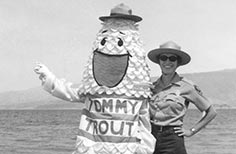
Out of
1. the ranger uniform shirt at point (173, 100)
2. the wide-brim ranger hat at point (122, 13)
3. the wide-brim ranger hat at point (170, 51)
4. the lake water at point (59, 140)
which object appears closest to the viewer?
the wide-brim ranger hat at point (122, 13)

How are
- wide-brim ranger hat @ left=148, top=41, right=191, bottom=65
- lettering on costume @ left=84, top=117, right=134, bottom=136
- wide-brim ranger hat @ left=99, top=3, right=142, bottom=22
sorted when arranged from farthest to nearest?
wide-brim ranger hat @ left=148, top=41, right=191, bottom=65 < wide-brim ranger hat @ left=99, top=3, right=142, bottom=22 < lettering on costume @ left=84, top=117, right=134, bottom=136

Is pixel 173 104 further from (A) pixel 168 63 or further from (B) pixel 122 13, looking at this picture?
(B) pixel 122 13

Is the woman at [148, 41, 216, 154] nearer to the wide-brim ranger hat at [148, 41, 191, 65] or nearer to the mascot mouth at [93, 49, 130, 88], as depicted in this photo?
the wide-brim ranger hat at [148, 41, 191, 65]

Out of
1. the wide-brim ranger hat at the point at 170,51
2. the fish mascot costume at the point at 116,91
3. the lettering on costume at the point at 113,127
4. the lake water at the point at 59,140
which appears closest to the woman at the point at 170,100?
the wide-brim ranger hat at the point at 170,51

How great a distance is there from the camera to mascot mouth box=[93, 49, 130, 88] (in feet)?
14.9

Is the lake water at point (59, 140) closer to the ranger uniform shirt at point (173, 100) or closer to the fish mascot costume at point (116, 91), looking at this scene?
the ranger uniform shirt at point (173, 100)

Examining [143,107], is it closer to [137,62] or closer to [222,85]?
[137,62]

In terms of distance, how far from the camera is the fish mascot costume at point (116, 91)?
4.45 meters

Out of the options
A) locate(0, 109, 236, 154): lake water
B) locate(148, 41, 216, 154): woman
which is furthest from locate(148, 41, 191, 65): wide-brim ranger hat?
locate(0, 109, 236, 154): lake water

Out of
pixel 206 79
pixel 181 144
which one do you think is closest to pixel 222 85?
pixel 206 79

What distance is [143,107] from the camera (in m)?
4.60

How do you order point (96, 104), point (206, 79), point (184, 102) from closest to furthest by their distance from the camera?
point (96, 104) < point (184, 102) < point (206, 79)

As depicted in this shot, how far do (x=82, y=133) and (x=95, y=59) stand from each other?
66 cm

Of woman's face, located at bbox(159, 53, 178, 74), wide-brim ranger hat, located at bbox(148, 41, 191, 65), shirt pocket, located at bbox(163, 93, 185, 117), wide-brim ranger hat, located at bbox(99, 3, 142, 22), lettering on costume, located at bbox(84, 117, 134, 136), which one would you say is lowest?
lettering on costume, located at bbox(84, 117, 134, 136)
